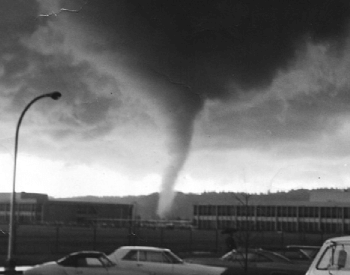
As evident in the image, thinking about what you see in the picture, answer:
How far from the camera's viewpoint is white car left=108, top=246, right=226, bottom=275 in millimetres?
15609

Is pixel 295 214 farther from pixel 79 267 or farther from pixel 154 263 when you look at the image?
pixel 79 267

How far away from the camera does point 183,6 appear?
2514cm

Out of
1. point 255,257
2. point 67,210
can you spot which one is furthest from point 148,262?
point 67,210

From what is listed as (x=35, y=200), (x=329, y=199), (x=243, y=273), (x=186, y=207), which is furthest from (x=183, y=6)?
(x=186, y=207)

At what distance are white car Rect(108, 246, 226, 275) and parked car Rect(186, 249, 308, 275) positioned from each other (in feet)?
3.34

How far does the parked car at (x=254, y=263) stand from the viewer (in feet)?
54.9

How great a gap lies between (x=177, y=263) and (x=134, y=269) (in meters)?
1.13

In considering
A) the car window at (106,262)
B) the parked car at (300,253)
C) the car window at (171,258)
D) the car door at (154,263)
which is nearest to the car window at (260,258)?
the parked car at (300,253)

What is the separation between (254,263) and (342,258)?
29.9ft

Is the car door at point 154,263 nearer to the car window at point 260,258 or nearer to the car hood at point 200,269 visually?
the car hood at point 200,269

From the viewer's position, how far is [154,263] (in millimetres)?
15789

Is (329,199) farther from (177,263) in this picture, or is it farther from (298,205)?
(177,263)

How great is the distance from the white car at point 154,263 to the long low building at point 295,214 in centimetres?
5131

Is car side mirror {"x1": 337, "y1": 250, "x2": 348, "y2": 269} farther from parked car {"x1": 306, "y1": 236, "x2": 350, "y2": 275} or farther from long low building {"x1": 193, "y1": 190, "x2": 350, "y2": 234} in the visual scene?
long low building {"x1": 193, "y1": 190, "x2": 350, "y2": 234}
